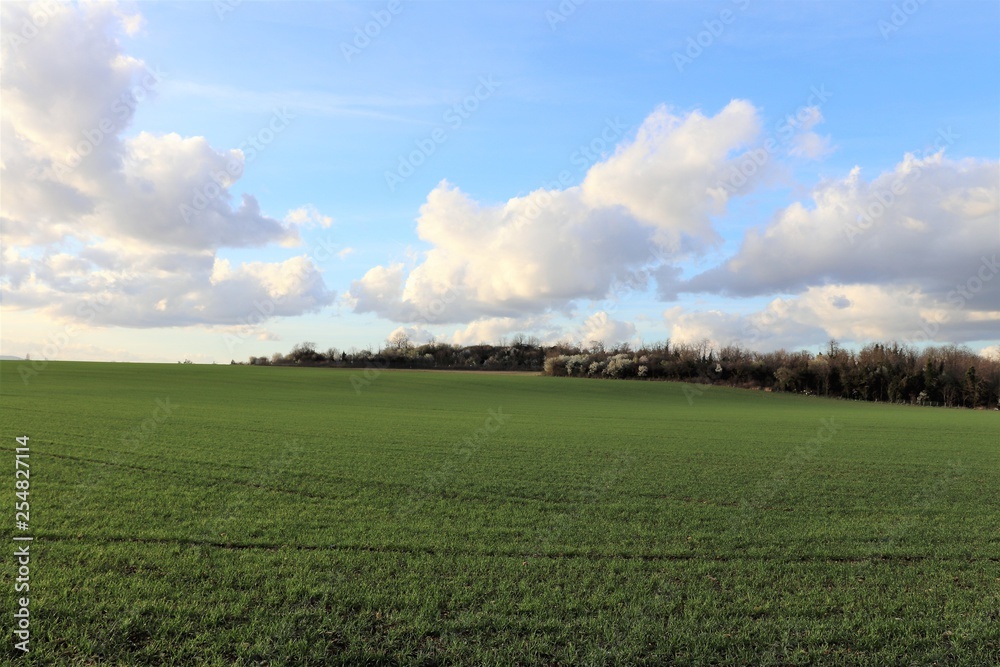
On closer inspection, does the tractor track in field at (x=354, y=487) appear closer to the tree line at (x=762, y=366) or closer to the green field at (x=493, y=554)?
the green field at (x=493, y=554)

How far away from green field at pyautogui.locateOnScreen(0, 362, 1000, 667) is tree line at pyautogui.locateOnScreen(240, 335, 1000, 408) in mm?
54105

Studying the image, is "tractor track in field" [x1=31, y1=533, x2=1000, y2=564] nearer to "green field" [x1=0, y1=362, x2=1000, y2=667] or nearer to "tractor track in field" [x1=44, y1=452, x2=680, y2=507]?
"green field" [x1=0, y1=362, x2=1000, y2=667]

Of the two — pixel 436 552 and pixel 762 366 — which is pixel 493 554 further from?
pixel 762 366

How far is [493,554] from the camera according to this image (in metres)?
8.45

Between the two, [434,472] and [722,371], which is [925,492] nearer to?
[434,472]

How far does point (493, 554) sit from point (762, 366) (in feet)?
236

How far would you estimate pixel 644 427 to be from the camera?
27672 mm

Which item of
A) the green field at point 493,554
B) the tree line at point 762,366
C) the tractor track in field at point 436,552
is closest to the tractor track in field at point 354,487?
the green field at point 493,554

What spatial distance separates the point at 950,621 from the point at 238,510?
390 inches

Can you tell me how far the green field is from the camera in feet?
19.8

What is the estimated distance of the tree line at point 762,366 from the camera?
6488cm

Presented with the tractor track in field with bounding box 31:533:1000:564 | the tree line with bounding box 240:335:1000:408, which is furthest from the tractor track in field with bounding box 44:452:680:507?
the tree line with bounding box 240:335:1000:408

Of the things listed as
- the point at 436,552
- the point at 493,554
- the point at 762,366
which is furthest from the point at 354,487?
the point at 762,366

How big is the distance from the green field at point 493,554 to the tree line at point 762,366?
178 ft
